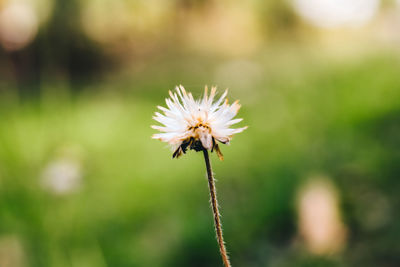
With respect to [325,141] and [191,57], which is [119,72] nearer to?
[191,57]

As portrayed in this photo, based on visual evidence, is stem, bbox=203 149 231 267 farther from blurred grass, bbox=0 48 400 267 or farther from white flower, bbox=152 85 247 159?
blurred grass, bbox=0 48 400 267

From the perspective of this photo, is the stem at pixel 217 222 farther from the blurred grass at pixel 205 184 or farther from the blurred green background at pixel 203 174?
the blurred grass at pixel 205 184

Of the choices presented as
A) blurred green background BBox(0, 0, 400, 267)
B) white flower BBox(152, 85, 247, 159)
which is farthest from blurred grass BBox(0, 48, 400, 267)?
white flower BBox(152, 85, 247, 159)

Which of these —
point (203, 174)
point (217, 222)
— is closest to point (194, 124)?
point (217, 222)

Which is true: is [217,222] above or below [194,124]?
below

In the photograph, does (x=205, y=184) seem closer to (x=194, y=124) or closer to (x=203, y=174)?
(x=203, y=174)

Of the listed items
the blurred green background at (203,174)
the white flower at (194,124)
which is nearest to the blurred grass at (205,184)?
the blurred green background at (203,174)

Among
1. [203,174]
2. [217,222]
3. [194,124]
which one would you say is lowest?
[217,222]
